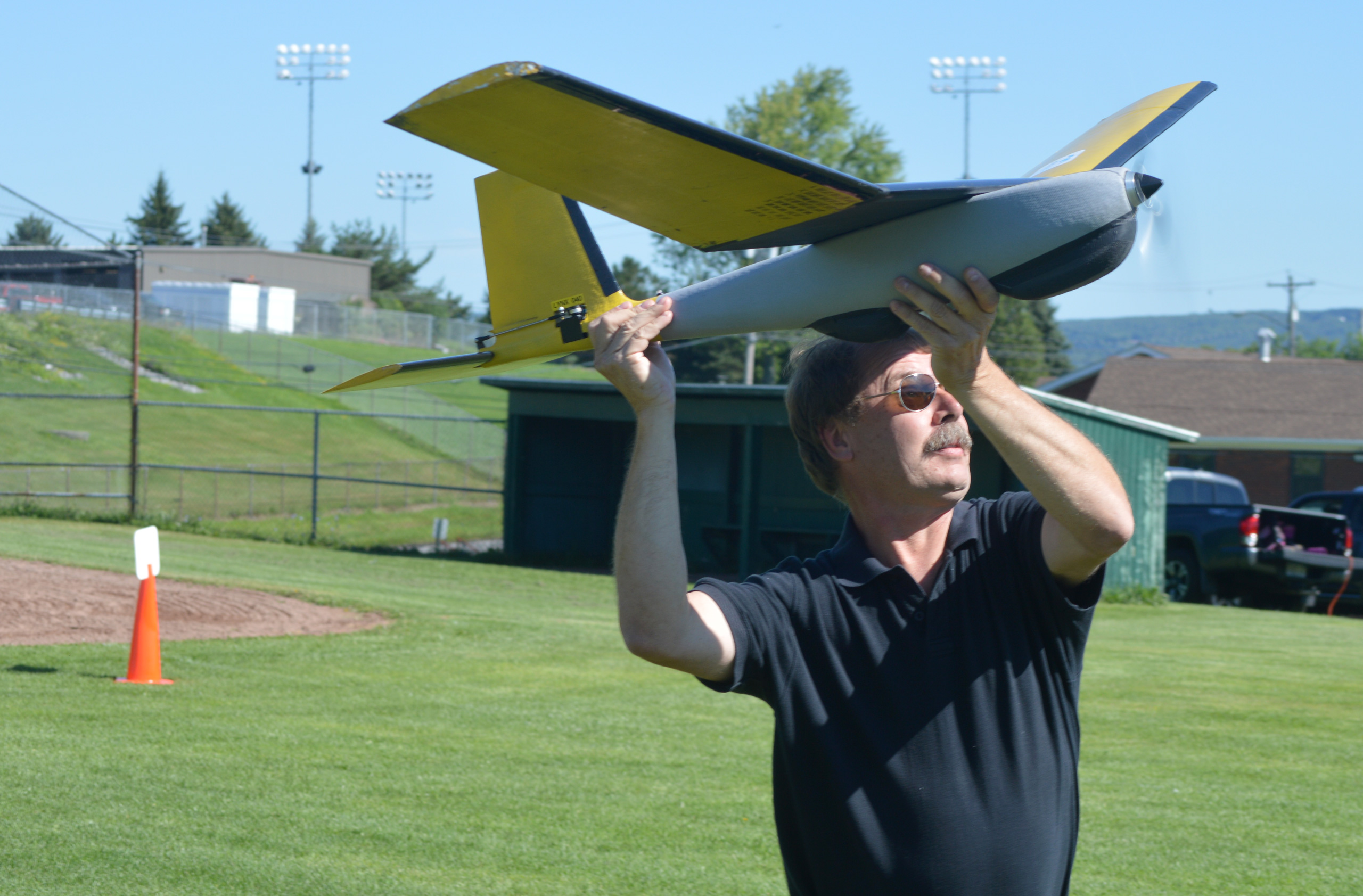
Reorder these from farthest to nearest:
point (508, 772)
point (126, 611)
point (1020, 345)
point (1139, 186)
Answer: point (1020, 345), point (126, 611), point (508, 772), point (1139, 186)

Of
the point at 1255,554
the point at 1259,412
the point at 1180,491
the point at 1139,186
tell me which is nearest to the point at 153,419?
the point at 1180,491

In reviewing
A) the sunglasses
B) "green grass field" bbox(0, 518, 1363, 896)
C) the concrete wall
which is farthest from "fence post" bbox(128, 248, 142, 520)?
the concrete wall

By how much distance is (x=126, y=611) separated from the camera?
1188 cm

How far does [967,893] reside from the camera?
2285mm

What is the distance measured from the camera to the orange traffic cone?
8742 millimetres

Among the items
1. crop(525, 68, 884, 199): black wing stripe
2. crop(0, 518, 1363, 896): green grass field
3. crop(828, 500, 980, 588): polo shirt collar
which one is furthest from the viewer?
crop(0, 518, 1363, 896): green grass field

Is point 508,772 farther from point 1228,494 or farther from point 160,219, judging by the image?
point 160,219

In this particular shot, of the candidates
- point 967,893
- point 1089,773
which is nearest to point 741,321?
point 967,893

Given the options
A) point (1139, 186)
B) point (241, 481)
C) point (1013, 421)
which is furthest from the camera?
point (241, 481)

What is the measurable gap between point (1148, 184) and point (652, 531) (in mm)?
1049

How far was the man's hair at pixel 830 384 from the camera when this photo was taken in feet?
8.20

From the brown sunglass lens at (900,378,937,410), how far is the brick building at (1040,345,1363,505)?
32.4 m

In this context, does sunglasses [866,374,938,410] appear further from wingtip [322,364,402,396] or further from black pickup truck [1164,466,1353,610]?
black pickup truck [1164,466,1353,610]

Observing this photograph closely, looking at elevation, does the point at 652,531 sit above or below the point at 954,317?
below
